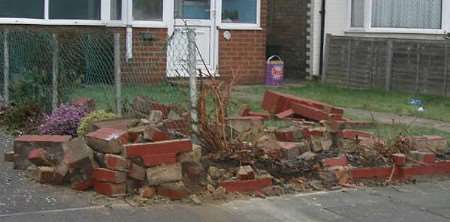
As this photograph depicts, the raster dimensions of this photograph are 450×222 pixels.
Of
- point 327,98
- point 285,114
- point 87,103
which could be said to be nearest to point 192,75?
point 87,103

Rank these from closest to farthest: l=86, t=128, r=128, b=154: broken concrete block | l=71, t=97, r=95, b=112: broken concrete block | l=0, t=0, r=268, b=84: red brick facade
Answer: l=86, t=128, r=128, b=154: broken concrete block → l=71, t=97, r=95, b=112: broken concrete block → l=0, t=0, r=268, b=84: red brick facade

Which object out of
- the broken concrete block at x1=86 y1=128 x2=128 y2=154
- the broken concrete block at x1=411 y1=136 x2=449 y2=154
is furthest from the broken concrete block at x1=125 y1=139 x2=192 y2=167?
the broken concrete block at x1=411 y1=136 x2=449 y2=154

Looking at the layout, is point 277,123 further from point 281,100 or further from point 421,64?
point 421,64

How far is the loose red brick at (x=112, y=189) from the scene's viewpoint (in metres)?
6.63

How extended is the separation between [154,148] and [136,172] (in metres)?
0.26

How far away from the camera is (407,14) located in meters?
17.0

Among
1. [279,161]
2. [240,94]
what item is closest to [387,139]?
[279,161]

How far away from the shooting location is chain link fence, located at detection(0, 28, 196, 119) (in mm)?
8852

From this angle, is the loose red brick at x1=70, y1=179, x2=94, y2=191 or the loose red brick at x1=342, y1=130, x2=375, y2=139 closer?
the loose red brick at x1=70, y1=179, x2=94, y2=191

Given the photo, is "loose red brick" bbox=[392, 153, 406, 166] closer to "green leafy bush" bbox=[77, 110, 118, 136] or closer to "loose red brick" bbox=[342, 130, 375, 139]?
"loose red brick" bbox=[342, 130, 375, 139]

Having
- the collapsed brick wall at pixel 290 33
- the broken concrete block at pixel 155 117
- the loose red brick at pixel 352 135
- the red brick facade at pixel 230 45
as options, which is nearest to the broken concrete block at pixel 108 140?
the broken concrete block at pixel 155 117

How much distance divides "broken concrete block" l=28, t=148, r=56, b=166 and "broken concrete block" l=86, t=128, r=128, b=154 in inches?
20.3

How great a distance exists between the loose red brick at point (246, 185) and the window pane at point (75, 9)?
9.46 metres

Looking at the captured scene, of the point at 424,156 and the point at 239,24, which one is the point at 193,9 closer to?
the point at 239,24
